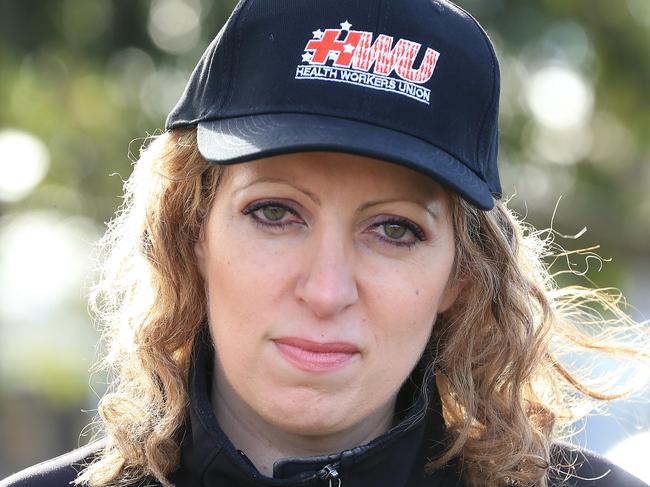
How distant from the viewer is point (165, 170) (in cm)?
304

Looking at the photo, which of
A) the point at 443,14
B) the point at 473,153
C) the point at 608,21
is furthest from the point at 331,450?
the point at 608,21

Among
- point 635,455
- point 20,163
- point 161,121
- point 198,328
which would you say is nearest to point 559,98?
point 161,121

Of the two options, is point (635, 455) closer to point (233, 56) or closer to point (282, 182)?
point (282, 182)

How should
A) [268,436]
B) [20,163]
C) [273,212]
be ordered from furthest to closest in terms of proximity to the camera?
[20,163]
[268,436]
[273,212]

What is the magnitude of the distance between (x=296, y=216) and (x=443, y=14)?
62 centimetres

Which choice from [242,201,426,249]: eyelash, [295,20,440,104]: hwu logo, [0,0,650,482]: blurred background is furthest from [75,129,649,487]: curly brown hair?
[0,0,650,482]: blurred background

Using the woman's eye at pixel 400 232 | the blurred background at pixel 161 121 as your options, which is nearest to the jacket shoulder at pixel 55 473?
the woman's eye at pixel 400 232

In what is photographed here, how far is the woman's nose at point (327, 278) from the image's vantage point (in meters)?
2.61

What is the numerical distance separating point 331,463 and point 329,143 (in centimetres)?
75

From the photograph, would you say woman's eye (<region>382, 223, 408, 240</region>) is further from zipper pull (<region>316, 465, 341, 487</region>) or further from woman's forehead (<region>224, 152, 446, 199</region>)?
zipper pull (<region>316, 465, 341, 487</region>)

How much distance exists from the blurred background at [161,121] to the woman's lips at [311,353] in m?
3.88

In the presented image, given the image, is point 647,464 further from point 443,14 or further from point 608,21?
point 608,21

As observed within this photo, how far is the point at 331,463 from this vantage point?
2.70 meters

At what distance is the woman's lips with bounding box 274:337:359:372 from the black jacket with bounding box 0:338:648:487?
0.70ft
